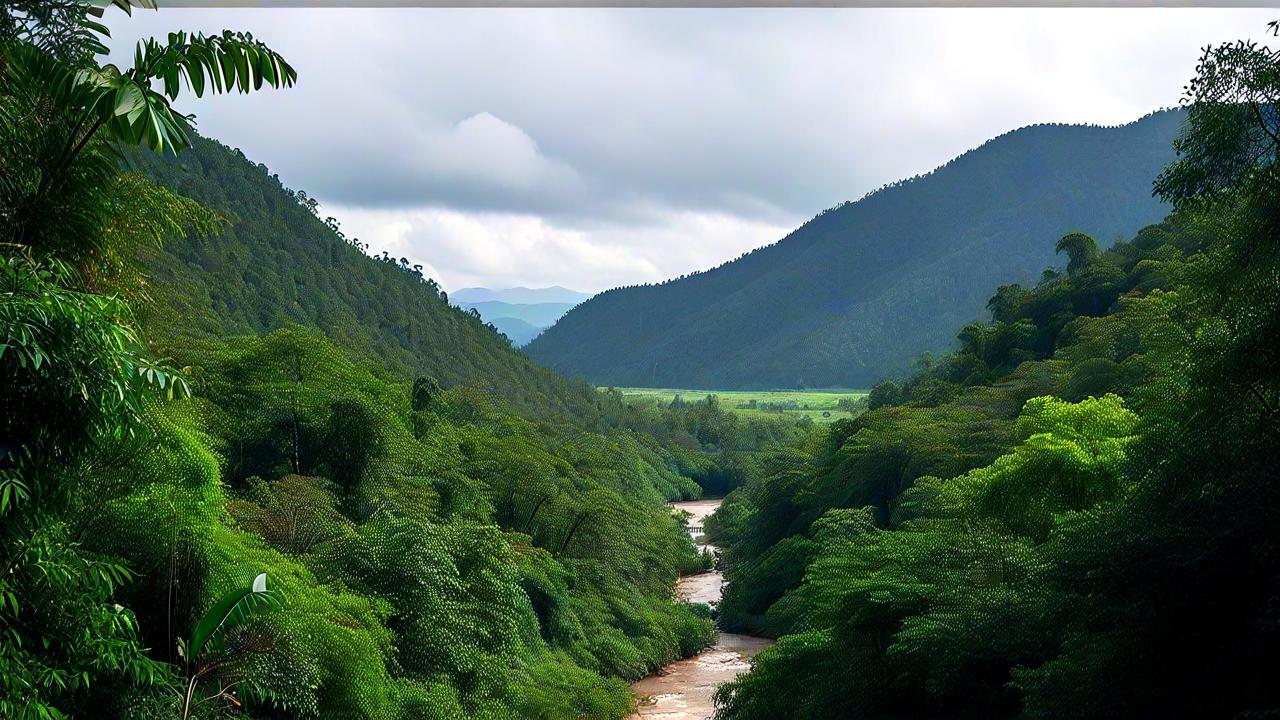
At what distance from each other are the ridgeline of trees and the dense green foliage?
4619mm

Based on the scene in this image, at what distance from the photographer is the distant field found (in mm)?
84525

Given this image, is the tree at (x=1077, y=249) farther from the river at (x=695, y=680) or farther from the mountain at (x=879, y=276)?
the mountain at (x=879, y=276)

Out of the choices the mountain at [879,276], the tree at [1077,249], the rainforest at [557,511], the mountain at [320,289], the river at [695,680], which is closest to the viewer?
the rainforest at [557,511]

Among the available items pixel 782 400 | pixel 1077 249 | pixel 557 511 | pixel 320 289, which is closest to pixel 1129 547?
pixel 557 511

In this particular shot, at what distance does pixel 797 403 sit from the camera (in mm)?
94625

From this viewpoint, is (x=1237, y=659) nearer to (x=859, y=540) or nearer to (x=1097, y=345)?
(x=859, y=540)

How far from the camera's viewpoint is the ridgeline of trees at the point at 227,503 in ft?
16.9

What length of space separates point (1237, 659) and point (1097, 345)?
1629cm

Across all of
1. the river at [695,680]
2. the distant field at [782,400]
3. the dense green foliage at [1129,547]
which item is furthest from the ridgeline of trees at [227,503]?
the distant field at [782,400]

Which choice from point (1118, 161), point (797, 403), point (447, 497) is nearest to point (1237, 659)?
point (447, 497)

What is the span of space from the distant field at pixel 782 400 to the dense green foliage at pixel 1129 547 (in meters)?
63.9

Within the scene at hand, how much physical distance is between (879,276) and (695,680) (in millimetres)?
93684

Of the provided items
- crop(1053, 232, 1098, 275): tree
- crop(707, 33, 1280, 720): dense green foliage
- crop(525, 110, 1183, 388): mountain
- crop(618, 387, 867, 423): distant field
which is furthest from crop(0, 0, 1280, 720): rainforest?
crop(525, 110, 1183, 388): mountain

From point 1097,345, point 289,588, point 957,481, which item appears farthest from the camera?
point 1097,345
